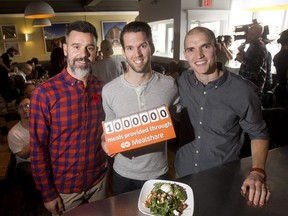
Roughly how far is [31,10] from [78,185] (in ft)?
11.5

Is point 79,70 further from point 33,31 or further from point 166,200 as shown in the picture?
point 33,31

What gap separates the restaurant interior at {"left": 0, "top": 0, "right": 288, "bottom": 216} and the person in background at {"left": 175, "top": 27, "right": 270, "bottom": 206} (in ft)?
2.14

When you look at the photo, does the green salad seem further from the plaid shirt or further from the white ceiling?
the white ceiling

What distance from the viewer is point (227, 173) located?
1231mm

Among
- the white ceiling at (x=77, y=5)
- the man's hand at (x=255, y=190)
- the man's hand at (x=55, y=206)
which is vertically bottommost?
the man's hand at (x=55, y=206)

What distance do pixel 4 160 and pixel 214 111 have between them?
189 centimetres

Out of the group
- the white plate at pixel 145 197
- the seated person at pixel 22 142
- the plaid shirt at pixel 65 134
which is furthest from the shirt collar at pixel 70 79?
the seated person at pixel 22 142

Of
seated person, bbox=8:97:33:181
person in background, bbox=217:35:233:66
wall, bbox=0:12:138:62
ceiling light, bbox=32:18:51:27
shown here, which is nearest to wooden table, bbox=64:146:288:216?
seated person, bbox=8:97:33:181

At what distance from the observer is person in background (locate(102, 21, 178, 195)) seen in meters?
1.35

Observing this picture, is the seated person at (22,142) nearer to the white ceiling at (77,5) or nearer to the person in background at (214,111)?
the person in background at (214,111)

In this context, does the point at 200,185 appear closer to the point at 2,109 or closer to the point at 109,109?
the point at 109,109

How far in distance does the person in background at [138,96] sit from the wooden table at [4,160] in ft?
3.61

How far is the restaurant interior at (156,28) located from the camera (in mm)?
2410

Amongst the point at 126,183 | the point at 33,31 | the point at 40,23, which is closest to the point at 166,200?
the point at 126,183
